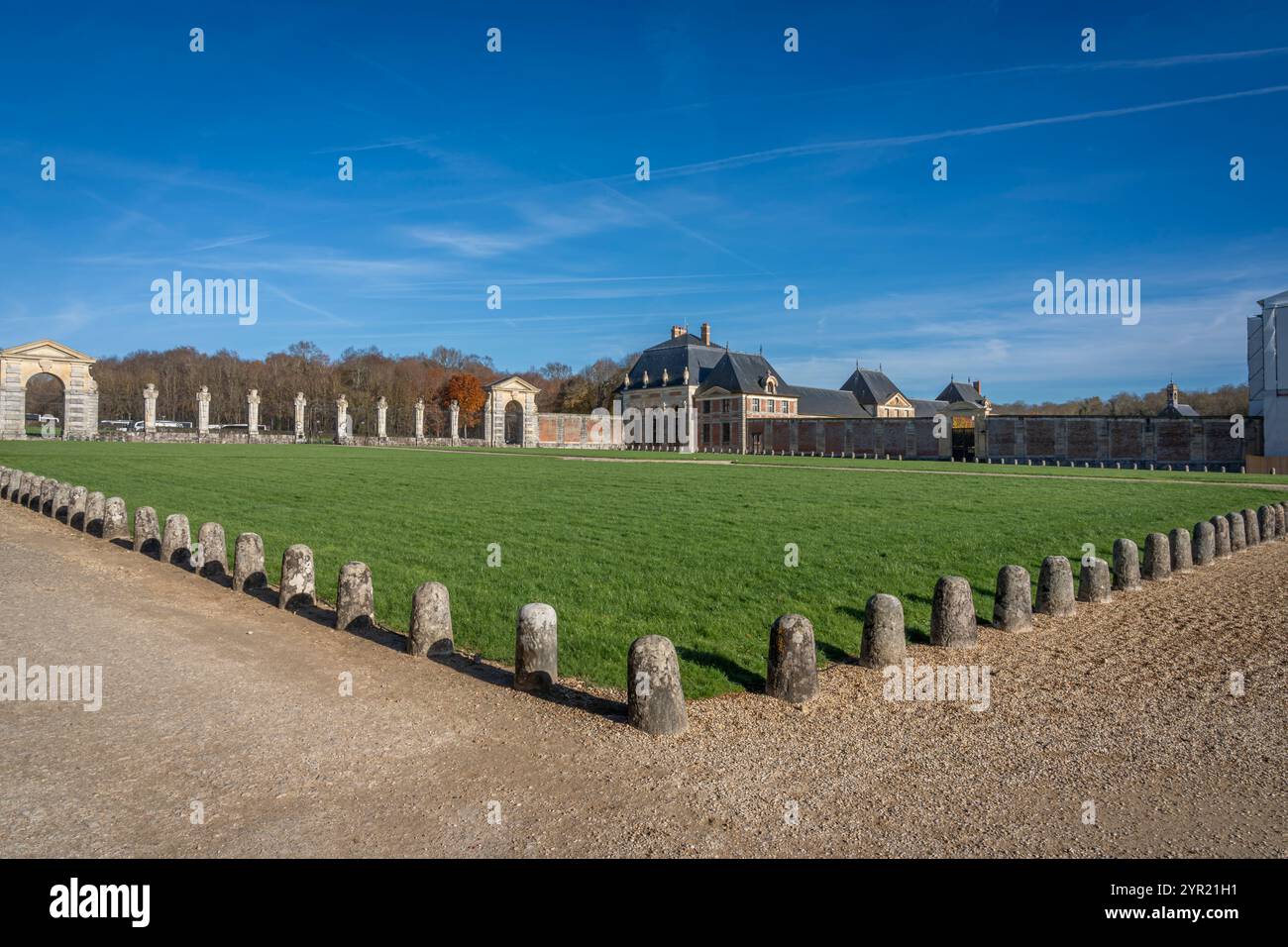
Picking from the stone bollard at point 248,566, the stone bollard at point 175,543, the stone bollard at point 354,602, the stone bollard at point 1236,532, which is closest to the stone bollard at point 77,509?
the stone bollard at point 175,543

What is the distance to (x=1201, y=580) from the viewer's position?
32.9ft

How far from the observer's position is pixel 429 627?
21.0 ft

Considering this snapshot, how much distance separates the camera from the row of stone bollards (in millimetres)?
4945

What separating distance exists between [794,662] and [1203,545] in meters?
8.87

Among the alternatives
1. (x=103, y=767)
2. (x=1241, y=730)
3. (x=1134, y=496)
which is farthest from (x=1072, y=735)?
(x=1134, y=496)

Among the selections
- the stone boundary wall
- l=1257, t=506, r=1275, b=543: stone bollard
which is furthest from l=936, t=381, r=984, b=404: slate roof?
l=1257, t=506, r=1275, b=543: stone bollard

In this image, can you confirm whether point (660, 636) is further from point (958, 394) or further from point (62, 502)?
point (958, 394)

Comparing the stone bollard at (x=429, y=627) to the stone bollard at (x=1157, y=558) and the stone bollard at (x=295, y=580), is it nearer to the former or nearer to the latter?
the stone bollard at (x=295, y=580)

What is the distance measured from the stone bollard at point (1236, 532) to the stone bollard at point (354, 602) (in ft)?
40.5

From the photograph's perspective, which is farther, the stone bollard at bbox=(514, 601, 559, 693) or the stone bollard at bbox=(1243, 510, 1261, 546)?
the stone bollard at bbox=(1243, 510, 1261, 546)

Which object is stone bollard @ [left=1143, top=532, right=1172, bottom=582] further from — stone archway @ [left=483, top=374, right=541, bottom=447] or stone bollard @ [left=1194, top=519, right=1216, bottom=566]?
stone archway @ [left=483, top=374, right=541, bottom=447]

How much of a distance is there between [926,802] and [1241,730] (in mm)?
2560

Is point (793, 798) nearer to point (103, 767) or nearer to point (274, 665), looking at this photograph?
point (103, 767)

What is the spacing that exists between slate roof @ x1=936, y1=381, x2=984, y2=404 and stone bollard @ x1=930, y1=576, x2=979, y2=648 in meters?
103
